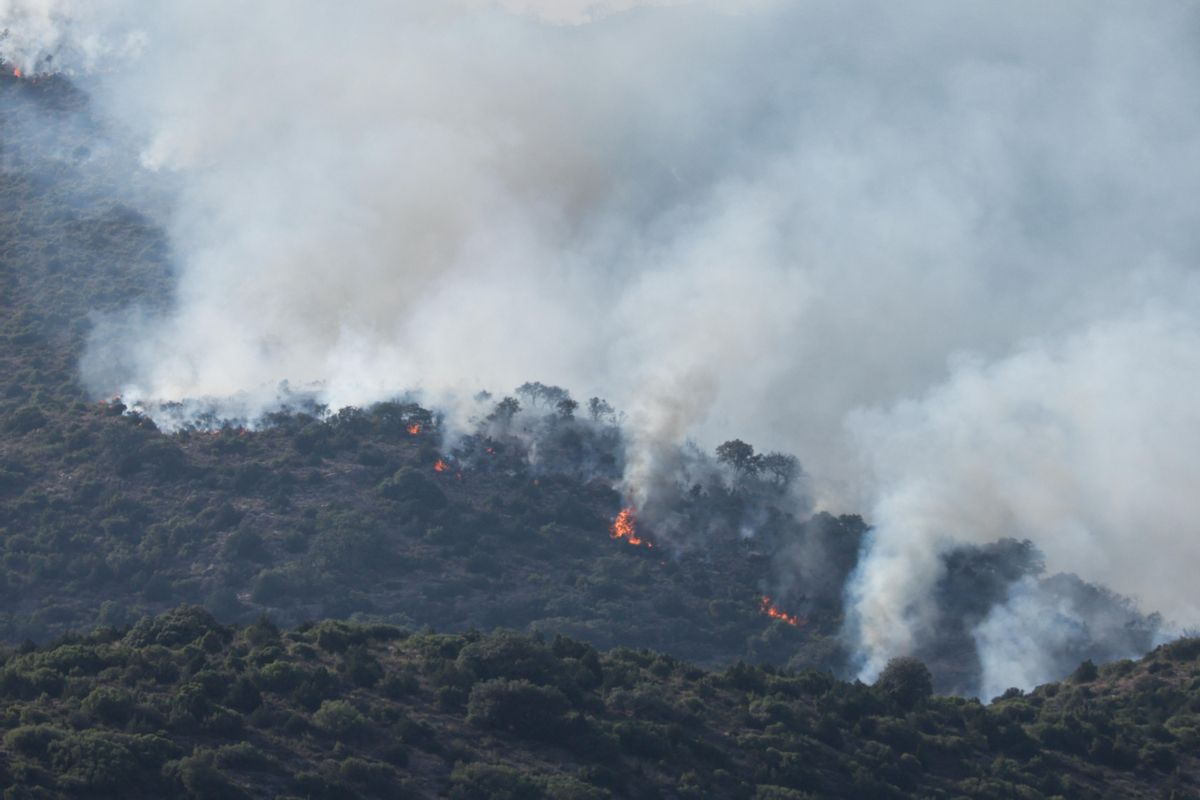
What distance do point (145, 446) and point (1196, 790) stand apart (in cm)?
9782

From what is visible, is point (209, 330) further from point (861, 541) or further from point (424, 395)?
point (861, 541)

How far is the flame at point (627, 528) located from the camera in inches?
6442

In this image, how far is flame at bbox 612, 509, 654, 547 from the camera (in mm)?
163625

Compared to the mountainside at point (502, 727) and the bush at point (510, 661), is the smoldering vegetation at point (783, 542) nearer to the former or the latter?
the mountainside at point (502, 727)

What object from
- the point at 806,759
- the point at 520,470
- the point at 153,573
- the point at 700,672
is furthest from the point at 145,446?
the point at 806,759

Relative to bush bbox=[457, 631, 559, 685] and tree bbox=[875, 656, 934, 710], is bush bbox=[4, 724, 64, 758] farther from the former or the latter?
tree bbox=[875, 656, 934, 710]

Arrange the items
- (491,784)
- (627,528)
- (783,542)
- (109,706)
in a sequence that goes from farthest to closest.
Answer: (627,528), (783,542), (491,784), (109,706)

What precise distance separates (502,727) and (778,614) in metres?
69.0

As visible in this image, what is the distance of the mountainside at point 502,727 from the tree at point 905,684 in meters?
0.16

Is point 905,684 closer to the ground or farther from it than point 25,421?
closer to the ground

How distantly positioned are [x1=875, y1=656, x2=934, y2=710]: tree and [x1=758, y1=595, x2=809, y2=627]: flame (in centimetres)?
4618

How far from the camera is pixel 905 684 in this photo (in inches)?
4161

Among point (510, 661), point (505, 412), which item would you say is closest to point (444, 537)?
point (505, 412)

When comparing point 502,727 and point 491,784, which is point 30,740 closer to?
point 491,784
